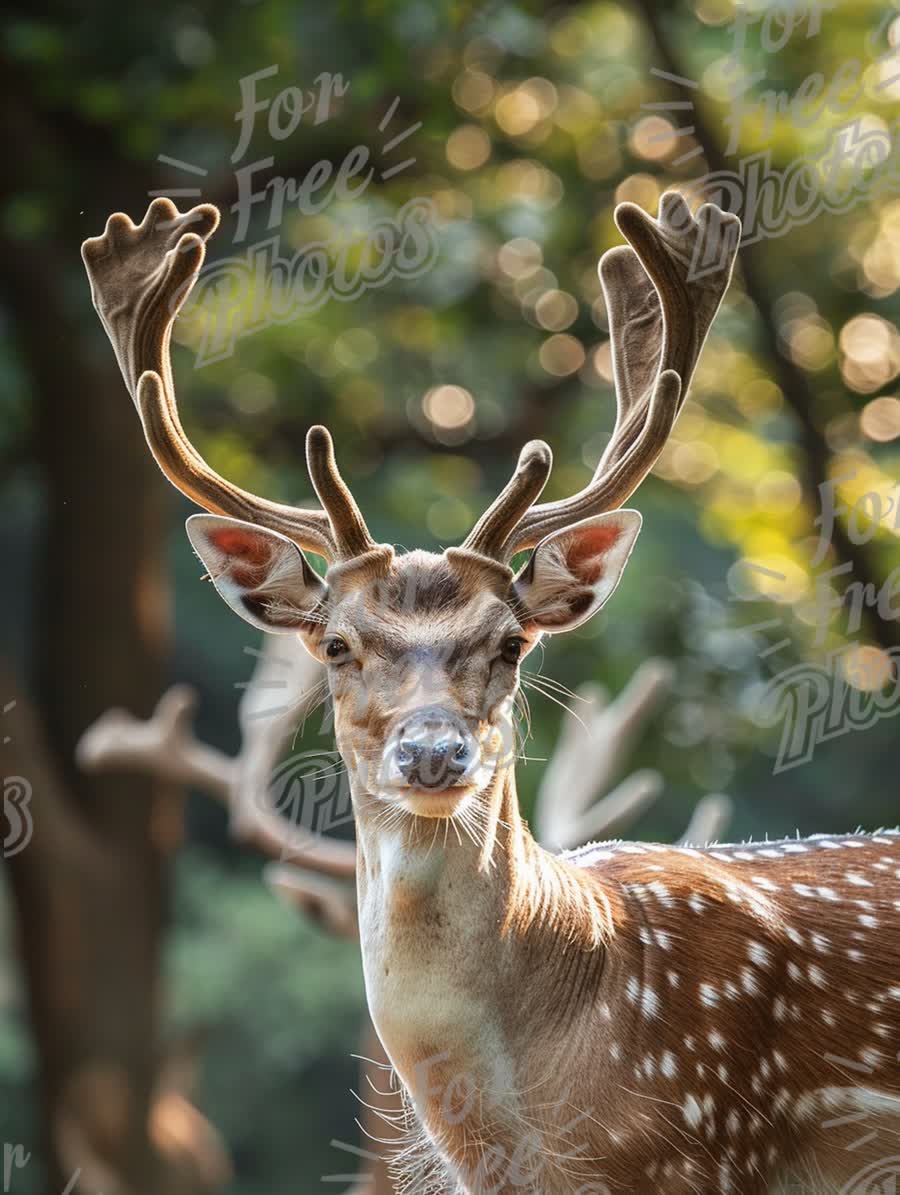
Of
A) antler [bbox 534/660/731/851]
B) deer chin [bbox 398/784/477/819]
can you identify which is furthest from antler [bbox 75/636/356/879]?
deer chin [bbox 398/784/477/819]

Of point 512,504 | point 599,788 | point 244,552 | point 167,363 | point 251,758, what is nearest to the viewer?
point 512,504

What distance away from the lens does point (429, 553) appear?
3018 mm

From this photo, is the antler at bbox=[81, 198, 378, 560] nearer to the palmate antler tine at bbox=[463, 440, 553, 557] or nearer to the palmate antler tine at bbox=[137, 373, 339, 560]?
the palmate antler tine at bbox=[137, 373, 339, 560]

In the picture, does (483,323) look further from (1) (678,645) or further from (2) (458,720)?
(2) (458,720)

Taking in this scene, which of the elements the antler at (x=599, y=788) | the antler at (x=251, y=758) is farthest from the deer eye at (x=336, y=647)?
the antler at (x=599, y=788)

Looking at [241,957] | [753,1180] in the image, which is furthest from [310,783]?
[241,957]

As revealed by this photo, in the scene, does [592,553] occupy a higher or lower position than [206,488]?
lower

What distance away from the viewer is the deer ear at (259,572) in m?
3.02

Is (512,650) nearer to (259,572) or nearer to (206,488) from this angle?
(259,572)

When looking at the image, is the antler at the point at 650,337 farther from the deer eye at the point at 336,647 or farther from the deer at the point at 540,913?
the deer eye at the point at 336,647

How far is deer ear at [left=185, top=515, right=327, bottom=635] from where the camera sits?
3023 mm
